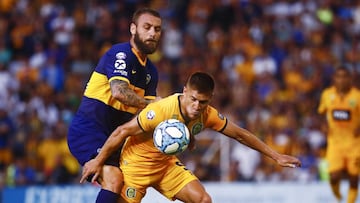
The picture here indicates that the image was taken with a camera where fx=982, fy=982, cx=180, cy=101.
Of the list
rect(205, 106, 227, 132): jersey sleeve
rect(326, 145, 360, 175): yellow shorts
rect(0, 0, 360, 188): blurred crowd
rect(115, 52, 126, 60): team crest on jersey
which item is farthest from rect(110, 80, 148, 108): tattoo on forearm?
rect(0, 0, 360, 188): blurred crowd

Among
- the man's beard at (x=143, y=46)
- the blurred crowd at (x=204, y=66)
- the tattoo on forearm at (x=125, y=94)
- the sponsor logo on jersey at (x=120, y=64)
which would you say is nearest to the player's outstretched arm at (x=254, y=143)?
the tattoo on forearm at (x=125, y=94)

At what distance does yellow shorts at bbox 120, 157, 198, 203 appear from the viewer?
10766 millimetres

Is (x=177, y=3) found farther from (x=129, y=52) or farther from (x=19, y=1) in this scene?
(x=129, y=52)

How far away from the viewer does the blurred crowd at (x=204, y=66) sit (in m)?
19.9

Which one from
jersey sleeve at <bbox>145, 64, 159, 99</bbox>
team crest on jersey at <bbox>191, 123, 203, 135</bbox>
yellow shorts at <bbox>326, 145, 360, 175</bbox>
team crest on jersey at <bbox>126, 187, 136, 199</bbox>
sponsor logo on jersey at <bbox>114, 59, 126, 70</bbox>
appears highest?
sponsor logo on jersey at <bbox>114, 59, 126, 70</bbox>

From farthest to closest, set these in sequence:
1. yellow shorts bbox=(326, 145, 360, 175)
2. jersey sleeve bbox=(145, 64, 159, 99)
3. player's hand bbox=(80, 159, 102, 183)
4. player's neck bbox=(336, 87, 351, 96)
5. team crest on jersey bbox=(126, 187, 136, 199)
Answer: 1. yellow shorts bbox=(326, 145, 360, 175)
2. player's neck bbox=(336, 87, 351, 96)
3. jersey sleeve bbox=(145, 64, 159, 99)
4. team crest on jersey bbox=(126, 187, 136, 199)
5. player's hand bbox=(80, 159, 102, 183)

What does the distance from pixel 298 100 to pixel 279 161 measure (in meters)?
10.6

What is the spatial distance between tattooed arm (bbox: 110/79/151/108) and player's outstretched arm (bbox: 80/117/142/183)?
18cm

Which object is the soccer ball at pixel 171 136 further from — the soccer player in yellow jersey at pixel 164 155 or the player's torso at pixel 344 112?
the player's torso at pixel 344 112

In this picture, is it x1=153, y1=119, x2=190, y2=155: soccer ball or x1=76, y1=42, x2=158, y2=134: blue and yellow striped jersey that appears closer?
x1=153, y1=119, x2=190, y2=155: soccer ball

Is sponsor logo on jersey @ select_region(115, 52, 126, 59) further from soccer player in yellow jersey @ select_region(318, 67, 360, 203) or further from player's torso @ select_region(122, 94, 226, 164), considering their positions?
soccer player in yellow jersey @ select_region(318, 67, 360, 203)

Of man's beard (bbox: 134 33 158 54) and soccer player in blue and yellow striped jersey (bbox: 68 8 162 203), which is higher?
man's beard (bbox: 134 33 158 54)

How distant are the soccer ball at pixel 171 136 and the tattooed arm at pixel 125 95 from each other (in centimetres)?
39

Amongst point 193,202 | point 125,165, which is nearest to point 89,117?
point 125,165
